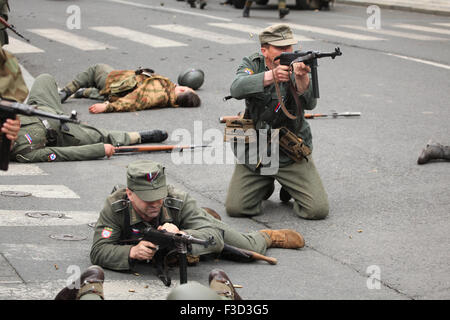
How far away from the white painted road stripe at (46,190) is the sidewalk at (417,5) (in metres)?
15.2

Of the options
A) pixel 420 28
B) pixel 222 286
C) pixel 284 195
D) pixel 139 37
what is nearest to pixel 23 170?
pixel 284 195

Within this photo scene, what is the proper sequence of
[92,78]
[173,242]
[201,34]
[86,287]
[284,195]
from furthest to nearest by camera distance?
[201,34]
[92,78]
[284,195]
[173,242]
[86,287]

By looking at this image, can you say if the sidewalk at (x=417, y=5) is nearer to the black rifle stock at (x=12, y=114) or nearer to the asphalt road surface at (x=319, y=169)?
the asphalt road surface at (x=319, y=169)

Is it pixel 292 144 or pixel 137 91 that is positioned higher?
pixel 292 144

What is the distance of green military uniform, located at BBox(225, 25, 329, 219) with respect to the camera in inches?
268

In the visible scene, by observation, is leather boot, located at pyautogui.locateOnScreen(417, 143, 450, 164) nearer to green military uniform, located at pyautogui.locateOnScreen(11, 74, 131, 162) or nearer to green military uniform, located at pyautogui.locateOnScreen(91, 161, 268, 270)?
green military uniform, located at pyautogui.locateOnScreen(11, 74, 131, 162)

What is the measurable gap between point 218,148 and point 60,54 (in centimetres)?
624

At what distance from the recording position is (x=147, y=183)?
17.1ft

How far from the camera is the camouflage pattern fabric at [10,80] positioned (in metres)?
5.31

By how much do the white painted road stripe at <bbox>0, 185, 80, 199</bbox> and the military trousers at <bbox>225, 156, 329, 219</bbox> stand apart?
143 centimetres

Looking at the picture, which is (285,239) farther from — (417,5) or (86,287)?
(417,5)

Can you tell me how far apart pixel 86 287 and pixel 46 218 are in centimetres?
204

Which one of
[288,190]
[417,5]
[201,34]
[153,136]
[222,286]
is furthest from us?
[417,5]
